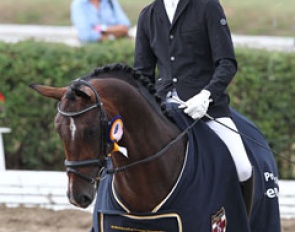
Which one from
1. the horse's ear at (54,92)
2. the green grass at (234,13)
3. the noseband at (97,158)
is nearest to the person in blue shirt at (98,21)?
the horse's ear at (54,92)

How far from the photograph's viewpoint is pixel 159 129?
419cm

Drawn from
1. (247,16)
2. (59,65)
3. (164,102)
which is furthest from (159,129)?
(247,16)

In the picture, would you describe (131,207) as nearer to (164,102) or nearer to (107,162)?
(107,162)

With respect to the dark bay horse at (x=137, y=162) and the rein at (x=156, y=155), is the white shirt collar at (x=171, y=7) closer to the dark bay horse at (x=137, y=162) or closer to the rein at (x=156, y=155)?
the dark bay horse at (x=137, y=162)

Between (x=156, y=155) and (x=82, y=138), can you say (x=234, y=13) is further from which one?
(x=82, y=138)

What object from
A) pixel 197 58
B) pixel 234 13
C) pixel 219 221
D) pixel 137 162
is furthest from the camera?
pixel 234 13

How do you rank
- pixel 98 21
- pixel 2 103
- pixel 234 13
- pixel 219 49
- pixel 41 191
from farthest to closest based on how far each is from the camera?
pixel 234 13, pixel 98 21, pixel 2 103, pixel 41 191, pixel 219 49

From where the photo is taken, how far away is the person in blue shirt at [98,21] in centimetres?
895

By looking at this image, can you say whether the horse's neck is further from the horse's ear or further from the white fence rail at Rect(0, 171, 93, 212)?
the white fence rail at Rect(0, 171, 93, 212)

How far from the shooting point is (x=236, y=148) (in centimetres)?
447

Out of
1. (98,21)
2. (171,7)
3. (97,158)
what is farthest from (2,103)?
(97,158)

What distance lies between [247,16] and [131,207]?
1632cm

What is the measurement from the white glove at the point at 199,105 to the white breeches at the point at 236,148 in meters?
0.20

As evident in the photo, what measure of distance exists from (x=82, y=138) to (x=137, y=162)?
454mm
